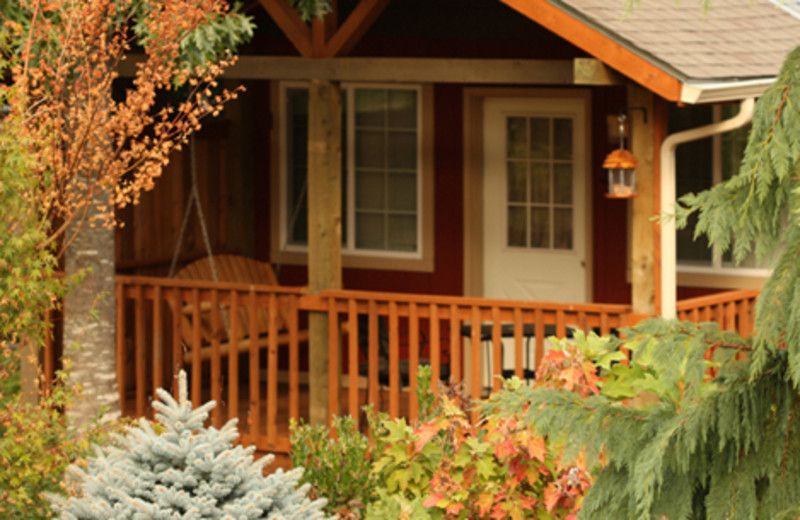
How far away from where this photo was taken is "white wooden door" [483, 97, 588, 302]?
10.6m

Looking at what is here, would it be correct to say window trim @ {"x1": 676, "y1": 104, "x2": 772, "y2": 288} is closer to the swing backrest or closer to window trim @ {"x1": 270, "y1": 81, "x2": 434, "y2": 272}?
window trim @ {"x1": 270, "y1": 81, "x2": 434, "y2": 272}

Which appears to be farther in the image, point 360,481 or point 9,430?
point 360,481

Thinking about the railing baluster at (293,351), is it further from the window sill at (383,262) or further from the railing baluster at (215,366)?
the window sill at (383,262)

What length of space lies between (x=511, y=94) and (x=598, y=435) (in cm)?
690

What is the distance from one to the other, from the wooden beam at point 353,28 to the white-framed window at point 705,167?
9.44ft

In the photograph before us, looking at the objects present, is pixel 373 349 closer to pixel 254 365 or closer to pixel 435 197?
pixel 254 365

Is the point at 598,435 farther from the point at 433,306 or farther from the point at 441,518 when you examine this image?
the point at 433,306

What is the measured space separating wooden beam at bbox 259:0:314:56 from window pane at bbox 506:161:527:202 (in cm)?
276

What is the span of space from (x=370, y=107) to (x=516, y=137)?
137 cm

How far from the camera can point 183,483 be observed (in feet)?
16.8

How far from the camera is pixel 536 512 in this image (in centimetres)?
607

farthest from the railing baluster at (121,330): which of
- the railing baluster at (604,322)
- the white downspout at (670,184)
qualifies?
the white downspout at (670,184)

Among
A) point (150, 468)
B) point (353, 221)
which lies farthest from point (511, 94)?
point (150, 468)

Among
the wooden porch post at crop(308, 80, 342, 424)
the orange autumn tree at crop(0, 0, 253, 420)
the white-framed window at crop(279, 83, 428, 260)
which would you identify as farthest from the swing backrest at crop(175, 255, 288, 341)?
the orange autumn tree at crop(0, 0, 253, 420)
